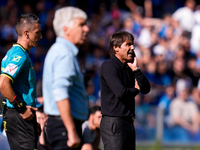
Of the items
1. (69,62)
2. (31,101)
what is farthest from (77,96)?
(31,101)

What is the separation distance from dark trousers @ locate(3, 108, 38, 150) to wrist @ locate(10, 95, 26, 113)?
0.11m

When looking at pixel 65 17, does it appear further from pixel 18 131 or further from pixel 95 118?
pixel 95 118

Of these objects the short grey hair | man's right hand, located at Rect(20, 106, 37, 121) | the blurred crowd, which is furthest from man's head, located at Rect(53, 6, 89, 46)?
the blurred crowd

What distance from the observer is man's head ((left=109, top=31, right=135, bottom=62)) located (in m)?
4.42

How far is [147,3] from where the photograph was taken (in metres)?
15.0

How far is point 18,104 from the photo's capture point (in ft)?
13.5

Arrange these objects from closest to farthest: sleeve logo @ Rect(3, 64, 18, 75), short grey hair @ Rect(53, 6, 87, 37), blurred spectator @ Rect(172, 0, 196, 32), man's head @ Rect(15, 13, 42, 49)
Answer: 1. short grey hair @ Rect(53, 6, 87, 37)
2. sleeve logo @ Rect(3, 64, 18, 75)
3. man's head @ Rect(15, 13, 42, 49)
4. blurred spectator @ Rect(172, 0, 196, 32)

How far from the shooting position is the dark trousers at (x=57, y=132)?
334 centimetres

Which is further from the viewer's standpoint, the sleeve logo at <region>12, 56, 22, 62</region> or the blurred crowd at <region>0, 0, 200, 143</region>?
the blurred crowd at <region>0, 0, 200, 143</region>

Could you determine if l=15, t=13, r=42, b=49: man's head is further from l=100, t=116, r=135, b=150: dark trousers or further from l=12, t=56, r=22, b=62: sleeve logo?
l=100, t=116, r=135, b=150: dark trousers

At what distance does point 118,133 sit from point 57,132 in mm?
1054

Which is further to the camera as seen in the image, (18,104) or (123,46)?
(123,46)

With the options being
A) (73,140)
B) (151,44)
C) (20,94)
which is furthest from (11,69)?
(151,44)

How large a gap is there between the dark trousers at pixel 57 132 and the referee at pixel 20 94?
825mm
